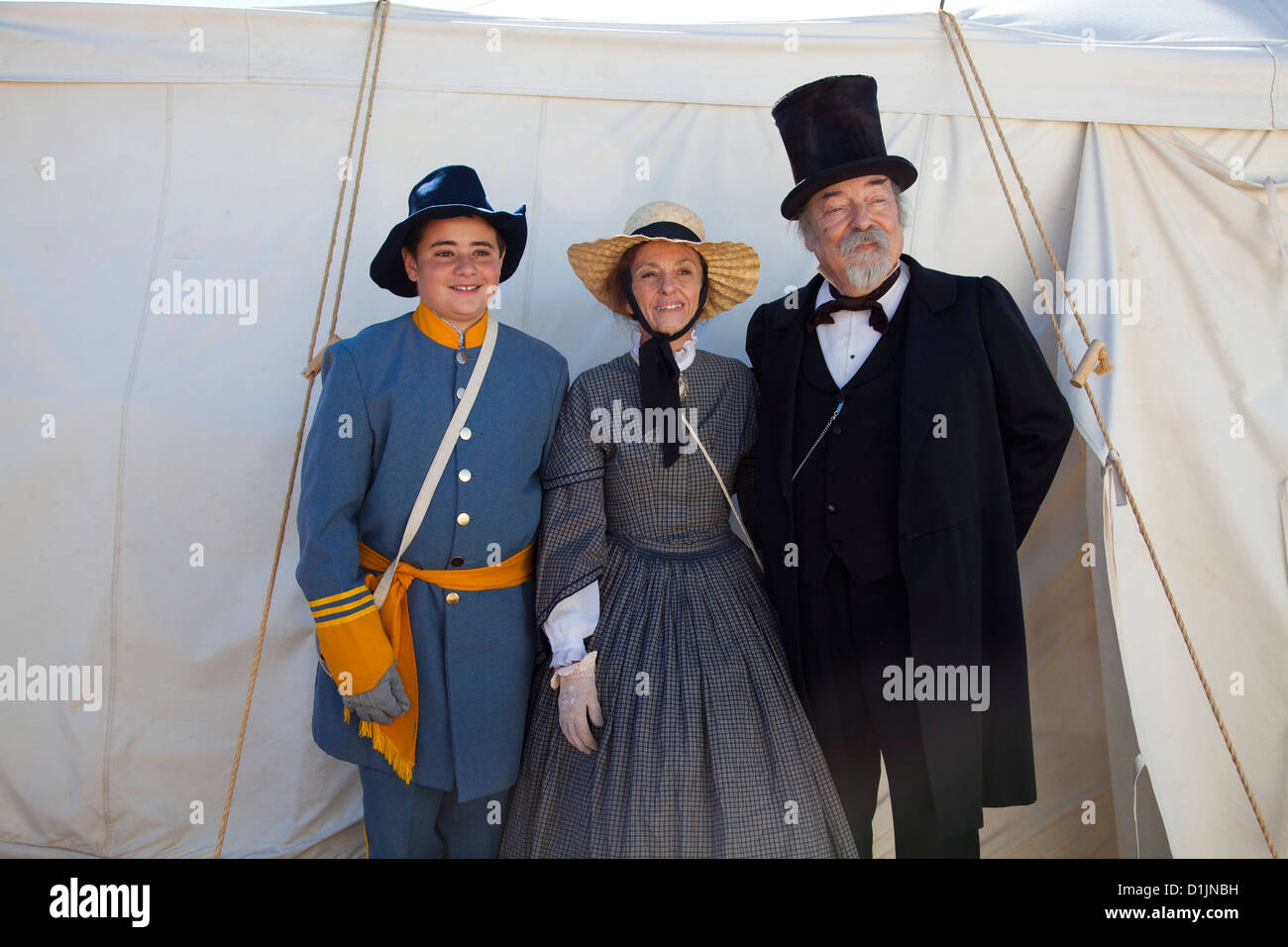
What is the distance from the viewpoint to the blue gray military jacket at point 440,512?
2023 millimetres

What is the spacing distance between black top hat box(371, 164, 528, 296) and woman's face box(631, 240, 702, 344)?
31 centimetres

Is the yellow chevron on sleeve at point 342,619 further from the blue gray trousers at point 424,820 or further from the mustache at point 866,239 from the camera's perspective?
the mustache at point 866,239

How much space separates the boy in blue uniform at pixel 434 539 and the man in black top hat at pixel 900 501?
0.61m

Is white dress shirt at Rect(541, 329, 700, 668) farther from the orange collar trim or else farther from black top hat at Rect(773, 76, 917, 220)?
black top hat at Rect(773, 76, 917, 220)

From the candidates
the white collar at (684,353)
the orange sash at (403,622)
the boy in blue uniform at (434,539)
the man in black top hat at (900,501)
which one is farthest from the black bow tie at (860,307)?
the orange sash at (403,622)

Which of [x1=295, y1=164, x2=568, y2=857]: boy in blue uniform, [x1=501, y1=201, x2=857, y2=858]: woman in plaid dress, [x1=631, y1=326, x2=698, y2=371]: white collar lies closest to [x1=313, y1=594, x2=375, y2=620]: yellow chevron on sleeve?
[x1=295, y1=164, x2=568, y2=857]: boy in blue uniform

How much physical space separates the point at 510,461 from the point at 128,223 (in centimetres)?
144

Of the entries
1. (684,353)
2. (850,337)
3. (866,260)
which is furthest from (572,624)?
(866,260)

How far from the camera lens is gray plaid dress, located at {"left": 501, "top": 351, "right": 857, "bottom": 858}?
1.95 m

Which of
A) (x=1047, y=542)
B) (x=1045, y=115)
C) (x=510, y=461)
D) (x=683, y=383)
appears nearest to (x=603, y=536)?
(x=510, y=461)

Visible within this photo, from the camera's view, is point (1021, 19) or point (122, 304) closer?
point (122, 304)

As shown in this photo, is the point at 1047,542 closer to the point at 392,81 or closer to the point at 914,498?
the point at 914,498

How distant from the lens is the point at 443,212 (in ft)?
6.82
